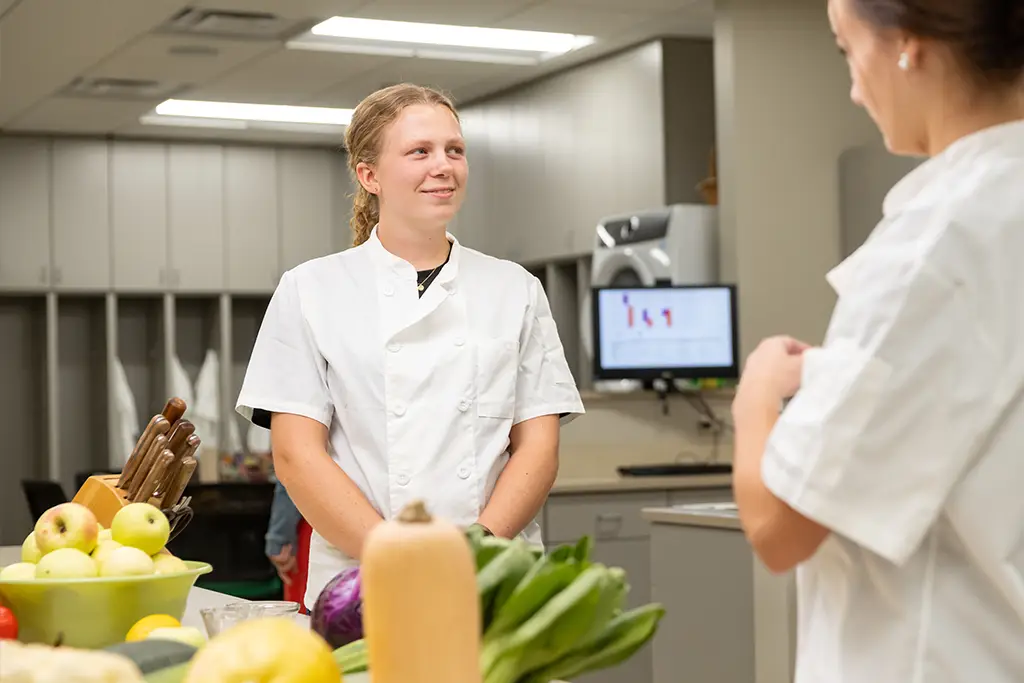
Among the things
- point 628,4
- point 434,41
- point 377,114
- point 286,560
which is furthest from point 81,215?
point 377,114

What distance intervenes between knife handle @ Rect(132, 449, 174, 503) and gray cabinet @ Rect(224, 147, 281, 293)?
714 centimetres

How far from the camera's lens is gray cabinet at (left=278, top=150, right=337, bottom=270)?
902cm

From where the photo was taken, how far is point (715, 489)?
527 centimetres

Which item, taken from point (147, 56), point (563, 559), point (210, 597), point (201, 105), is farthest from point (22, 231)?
point (563, 559)

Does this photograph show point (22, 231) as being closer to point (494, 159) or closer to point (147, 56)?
point (147, 56)

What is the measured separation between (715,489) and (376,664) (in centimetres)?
455

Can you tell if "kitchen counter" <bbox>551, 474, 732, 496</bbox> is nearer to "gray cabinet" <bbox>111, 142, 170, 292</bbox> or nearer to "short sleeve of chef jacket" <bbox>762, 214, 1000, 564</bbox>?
"short sleeve of chef jacket" <bbox>762, 214, 1000, 564</bbox>

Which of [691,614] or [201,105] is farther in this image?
[201,105]

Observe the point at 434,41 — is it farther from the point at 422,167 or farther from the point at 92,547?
the point at 92,547

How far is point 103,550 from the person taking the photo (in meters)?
1.51

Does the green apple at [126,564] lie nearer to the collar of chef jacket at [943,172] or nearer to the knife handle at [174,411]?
the knife handle at [174,411]

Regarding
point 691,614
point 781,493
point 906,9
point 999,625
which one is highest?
point 906,9

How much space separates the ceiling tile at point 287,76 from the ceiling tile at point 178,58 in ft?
0.44

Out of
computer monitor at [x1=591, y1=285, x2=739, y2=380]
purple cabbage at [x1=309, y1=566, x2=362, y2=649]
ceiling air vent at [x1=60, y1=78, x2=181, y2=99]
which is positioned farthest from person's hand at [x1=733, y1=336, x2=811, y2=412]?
ceiling air vent at [x1=60, y1=78, x2=181, y2=99]
